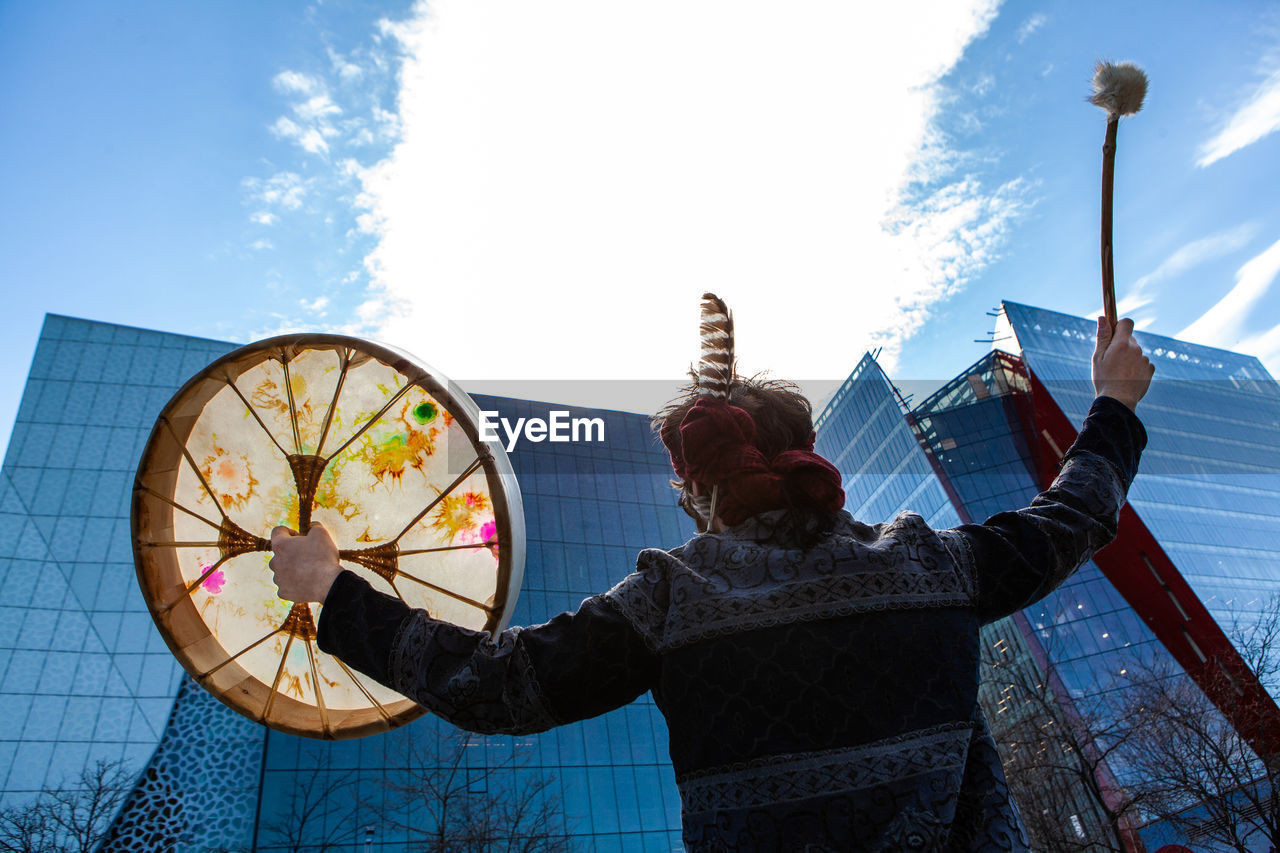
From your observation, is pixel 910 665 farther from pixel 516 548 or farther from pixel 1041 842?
pixel 1041 842

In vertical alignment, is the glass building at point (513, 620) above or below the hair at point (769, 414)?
above

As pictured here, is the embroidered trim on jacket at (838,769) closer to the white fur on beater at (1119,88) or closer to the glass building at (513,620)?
the white fur on beater at (1119,88)

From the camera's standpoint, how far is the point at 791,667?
3.99 ft

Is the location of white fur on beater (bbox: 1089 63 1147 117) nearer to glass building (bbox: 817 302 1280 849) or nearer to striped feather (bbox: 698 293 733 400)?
striped feather (bbox: 698 293 733 400)

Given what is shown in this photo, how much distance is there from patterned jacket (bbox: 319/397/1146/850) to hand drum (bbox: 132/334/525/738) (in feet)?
1.93

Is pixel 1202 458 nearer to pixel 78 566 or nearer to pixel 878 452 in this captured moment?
pixel 878 452

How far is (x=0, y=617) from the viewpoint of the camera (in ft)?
61.7

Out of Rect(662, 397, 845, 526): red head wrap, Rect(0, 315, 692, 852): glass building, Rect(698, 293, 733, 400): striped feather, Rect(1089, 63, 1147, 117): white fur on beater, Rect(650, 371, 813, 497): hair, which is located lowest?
Rect(662, 397, 845, 526): red head wrap

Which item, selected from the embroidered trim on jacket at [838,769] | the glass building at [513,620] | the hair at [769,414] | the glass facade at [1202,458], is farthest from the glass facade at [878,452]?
the embroidered trim on jacket at [838,769]

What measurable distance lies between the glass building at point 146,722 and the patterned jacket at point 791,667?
51.3ft

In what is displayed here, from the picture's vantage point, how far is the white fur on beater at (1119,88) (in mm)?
1841

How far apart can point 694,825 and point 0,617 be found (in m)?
23.7

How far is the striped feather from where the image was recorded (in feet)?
5.53

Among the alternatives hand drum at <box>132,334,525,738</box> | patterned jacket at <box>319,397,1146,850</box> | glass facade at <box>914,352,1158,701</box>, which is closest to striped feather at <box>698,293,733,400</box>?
patterned jacket at <box>319,397,1146,850</box>
